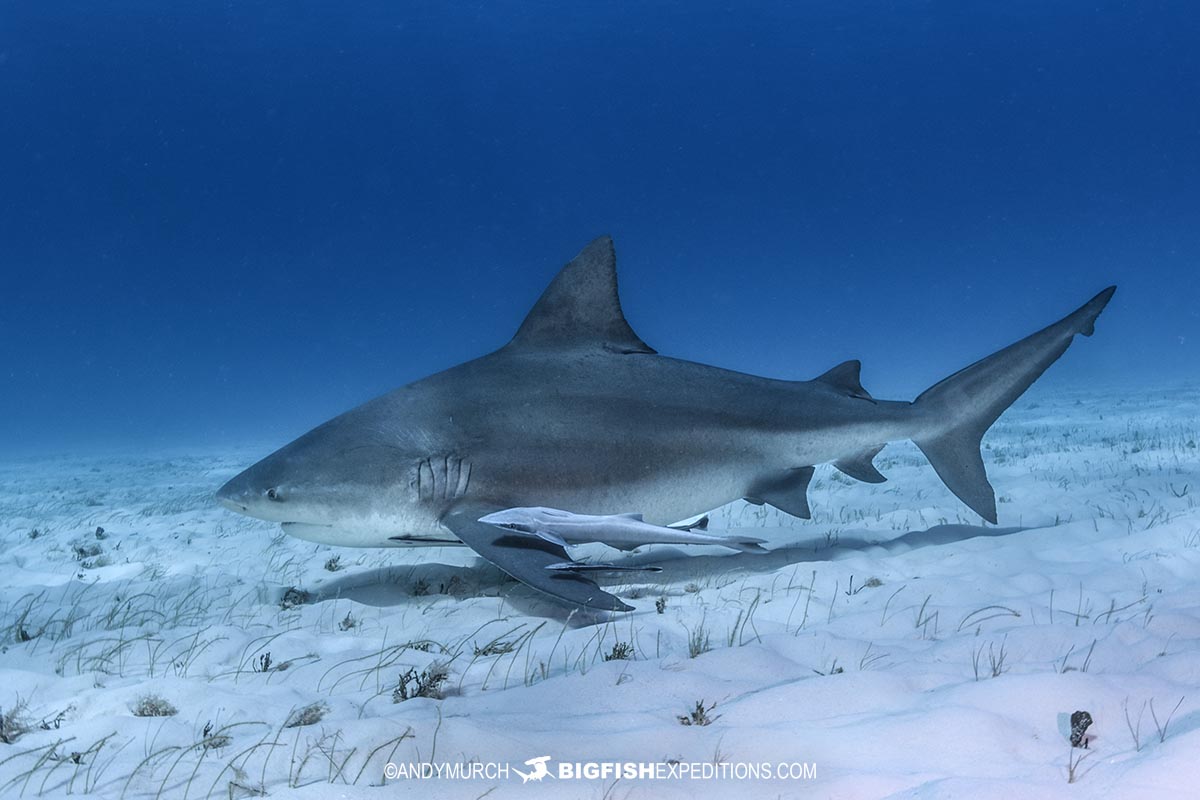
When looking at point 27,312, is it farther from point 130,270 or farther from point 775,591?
point 775,591

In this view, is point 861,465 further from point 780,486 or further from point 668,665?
point 668,665

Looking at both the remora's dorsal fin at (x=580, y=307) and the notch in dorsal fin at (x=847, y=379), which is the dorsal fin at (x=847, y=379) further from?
the remora's dorsal fin at (x=580, y=307)

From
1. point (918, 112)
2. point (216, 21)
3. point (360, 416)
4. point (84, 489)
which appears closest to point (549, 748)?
point (360, 416)

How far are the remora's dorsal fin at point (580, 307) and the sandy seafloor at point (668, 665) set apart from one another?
6.40ft

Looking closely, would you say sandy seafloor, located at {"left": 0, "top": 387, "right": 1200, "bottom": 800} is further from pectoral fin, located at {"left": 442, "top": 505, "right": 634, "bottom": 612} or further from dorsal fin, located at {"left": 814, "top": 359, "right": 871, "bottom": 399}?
dorsal fin, located at {"left": 814, "top": 359, "right": 871, "bottom": 399}

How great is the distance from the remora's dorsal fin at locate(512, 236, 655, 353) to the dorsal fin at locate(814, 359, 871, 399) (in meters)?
1.88

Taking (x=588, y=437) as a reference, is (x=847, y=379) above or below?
above

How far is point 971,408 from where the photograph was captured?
5730 mm

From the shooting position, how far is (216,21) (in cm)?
9369

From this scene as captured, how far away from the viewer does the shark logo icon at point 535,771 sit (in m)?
2.11

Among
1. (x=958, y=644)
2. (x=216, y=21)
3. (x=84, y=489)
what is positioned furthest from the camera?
(x=216, y=21)

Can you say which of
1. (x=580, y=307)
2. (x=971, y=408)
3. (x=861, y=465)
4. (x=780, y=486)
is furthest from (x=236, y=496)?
(x=971, y=408)

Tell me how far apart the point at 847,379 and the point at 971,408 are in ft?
3.31

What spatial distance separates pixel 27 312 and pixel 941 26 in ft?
581
